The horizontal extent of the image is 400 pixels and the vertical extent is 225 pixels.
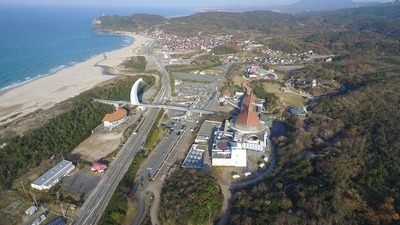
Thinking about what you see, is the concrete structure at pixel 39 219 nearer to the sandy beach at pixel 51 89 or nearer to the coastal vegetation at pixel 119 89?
the sandy beach at pixel 51 89

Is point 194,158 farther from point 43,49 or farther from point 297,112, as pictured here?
point 43,49

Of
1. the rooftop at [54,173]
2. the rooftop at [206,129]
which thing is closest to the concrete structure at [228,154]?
the rooftop at [206,129]

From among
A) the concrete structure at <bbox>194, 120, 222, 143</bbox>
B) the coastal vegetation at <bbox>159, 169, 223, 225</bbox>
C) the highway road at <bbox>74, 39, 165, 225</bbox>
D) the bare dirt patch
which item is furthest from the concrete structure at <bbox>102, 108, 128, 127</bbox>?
the coastal vegetation at <bbox>159, 169, 223, 225</bbox>

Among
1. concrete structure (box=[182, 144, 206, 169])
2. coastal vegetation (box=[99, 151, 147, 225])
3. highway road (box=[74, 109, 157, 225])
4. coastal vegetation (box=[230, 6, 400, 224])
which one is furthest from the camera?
concrete structure (box=[182, 144, 206, 169])

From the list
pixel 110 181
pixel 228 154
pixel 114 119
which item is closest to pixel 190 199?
pixel 228 154

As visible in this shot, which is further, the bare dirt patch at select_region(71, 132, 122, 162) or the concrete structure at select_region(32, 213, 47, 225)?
the bare dirt patch at select_region(71, 132, 122, 162)

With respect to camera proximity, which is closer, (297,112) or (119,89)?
(297,112)

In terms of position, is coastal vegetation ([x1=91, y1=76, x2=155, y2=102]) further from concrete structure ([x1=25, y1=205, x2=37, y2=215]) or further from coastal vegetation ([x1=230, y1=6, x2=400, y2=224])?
coastal vegetation ([x1=230, y1=6, x2=400, y2=224])
